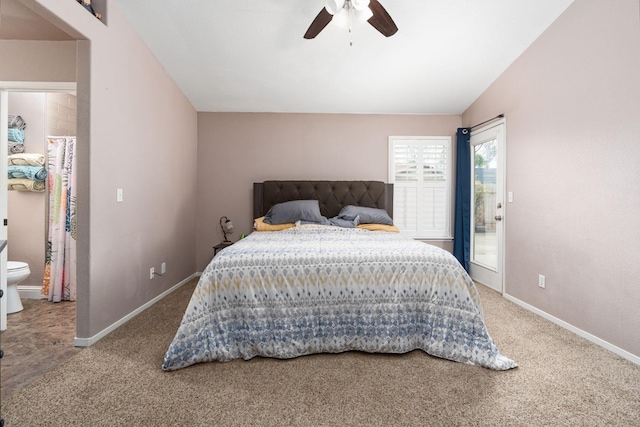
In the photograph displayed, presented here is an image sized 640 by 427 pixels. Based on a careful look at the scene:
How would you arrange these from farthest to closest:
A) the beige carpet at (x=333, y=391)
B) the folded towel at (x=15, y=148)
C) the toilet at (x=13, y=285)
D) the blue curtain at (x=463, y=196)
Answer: the blue curtain at (x=463, y=196), the folded towel at (x=15, y=148), the toilet at (x=13, y=285), the beige carpet at (x=333, y=391)

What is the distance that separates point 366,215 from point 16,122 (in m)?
3.80

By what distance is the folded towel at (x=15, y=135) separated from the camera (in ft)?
10.3

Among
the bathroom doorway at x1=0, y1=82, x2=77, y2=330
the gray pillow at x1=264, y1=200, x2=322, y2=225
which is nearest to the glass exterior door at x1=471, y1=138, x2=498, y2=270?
the gray pillow at x1=264, y1=200, x2=322, y2=225

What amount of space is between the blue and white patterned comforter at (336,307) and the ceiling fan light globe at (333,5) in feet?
5.56

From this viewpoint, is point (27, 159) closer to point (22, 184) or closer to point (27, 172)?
point (27, 172)

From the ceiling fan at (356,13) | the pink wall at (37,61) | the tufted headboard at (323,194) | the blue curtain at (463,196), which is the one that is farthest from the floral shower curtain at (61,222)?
the blue curtain at (463,196)

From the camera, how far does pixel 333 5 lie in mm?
2184

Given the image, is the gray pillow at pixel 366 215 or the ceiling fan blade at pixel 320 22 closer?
the ceiling fan blade at pixel 320 22

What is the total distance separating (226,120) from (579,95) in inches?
154

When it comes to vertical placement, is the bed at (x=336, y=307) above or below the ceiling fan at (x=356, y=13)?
below

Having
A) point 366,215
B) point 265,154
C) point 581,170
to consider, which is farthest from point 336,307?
point 265,154

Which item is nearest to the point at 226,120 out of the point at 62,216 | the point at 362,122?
the point at 362,122

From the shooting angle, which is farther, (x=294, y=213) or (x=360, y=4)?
(x=294, y=213)

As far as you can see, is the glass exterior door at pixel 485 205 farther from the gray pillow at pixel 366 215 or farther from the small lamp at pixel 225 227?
the small lamp at pixel 225 227
